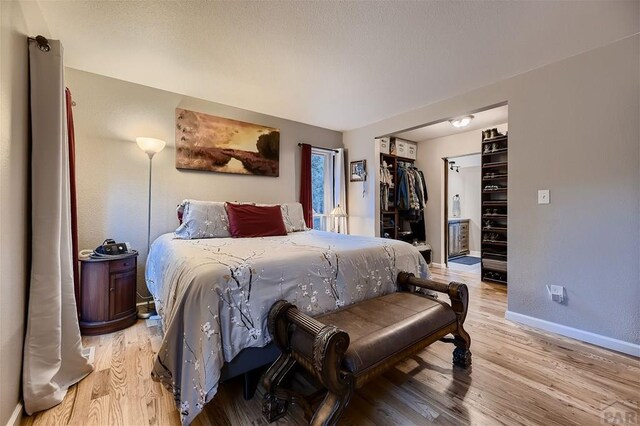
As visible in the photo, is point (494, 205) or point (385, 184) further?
point (385, 184)

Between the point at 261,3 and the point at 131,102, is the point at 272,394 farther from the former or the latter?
the point at 131,102

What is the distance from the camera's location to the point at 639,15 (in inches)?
70.2

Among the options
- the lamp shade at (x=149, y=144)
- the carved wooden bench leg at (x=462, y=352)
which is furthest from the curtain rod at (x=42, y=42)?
the carved wooden bench leg at (x=462, y=352)

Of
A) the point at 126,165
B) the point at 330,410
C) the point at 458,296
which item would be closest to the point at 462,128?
the point at 458,296

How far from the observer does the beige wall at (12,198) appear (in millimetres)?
1173

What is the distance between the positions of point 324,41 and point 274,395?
2.37 meters

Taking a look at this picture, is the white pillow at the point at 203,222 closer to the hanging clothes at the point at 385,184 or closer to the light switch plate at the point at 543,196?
the hanging clothes at the point at 385,184

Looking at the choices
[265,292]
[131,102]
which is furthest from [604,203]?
[131,102]

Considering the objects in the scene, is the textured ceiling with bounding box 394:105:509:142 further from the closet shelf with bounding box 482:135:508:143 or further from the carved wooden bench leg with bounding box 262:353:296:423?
the carved wooden bench leg with bounding box 262:353:296:423

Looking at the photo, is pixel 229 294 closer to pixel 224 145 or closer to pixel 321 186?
pixel 224 145

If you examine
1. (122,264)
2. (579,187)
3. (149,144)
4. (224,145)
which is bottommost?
(122,264)

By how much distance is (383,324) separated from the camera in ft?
4.81

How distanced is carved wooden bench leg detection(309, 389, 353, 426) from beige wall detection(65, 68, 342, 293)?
2.57 m

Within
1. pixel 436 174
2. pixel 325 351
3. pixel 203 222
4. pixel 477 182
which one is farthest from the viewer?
pixel 477 182
